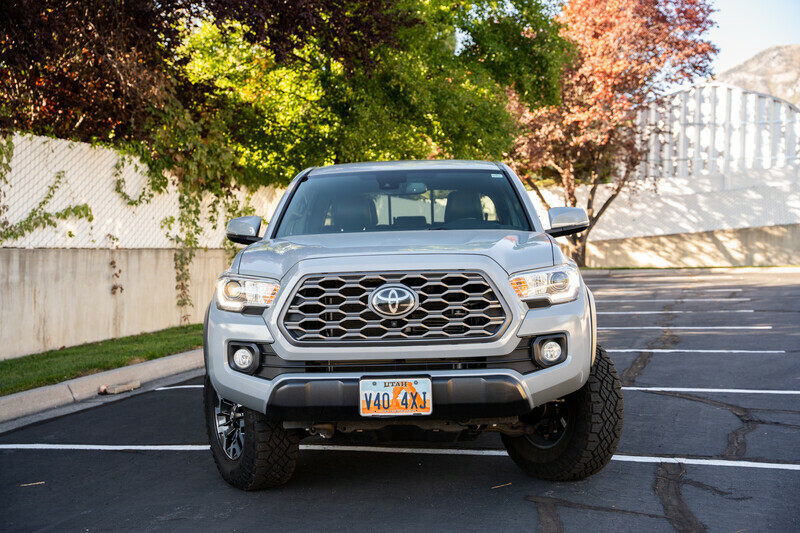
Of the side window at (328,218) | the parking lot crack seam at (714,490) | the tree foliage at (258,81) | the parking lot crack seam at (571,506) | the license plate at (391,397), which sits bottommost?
the parking lot crack seam at (571,506)

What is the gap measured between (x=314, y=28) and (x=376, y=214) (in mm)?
8777

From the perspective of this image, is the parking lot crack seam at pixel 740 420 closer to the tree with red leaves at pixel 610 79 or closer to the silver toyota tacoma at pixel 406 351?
the silver toyota tacoma at pixel 406 351

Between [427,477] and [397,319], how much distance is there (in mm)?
1281

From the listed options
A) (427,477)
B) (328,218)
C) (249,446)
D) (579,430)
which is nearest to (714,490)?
(579,430)

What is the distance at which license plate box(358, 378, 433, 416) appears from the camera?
14.4ft

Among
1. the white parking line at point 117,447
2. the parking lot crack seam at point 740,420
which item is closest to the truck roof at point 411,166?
the white parking line at point 117,447

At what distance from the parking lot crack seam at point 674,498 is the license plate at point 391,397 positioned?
4.49ft

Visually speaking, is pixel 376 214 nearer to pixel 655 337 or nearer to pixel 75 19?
pixel 655 337

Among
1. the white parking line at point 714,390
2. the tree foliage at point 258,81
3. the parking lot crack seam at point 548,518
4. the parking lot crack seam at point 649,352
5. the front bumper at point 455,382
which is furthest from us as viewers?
the tree foliage at point 258,81

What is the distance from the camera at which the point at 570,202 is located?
32.6 metres

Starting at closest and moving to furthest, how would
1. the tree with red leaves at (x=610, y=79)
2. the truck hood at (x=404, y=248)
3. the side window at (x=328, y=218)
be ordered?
the truck hood at (x=404, y=248), the side window at (x=328, y=218), the tree with red leaves at (x=610, y=79)

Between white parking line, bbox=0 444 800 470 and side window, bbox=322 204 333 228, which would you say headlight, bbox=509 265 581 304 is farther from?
side window, bbox=322 204 333 228

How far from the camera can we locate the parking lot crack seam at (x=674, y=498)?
169 inches

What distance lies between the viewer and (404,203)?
596 cm
